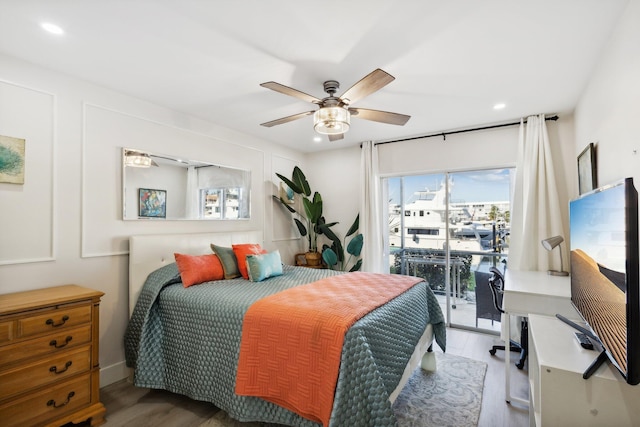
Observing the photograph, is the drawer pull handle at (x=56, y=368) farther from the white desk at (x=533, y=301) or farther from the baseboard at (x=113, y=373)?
the white desk at (x=533, y=301)

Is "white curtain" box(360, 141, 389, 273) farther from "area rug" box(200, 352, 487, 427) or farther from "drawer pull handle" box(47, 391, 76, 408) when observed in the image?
"drawer pull handle" box(47, 391, 76, 408)

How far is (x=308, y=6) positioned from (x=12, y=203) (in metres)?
2.36

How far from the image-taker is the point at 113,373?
2.64 metres

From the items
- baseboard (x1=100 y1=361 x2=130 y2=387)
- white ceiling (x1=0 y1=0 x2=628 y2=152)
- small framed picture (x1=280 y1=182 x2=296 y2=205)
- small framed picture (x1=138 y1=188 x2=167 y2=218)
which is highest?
white ceiling (x1=0 y1=0 x2=628 y2=152)

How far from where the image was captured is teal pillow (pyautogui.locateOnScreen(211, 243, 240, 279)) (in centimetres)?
296

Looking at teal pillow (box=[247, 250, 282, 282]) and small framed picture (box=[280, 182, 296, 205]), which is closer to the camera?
teal pillow (box=[247, 250, 282, 282])

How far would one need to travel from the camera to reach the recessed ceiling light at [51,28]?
5.89 feet

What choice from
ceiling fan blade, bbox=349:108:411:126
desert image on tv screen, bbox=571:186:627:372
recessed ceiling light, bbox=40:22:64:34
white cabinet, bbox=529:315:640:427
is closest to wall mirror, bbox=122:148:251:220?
recessed ceiling light, bbox=40:22:64:34

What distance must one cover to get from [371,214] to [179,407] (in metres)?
3.09

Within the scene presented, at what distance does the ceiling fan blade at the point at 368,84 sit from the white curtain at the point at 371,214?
85.7 inches

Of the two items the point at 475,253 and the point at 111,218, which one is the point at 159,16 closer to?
the point at 111,218

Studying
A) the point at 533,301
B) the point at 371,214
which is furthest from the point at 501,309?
the point at 371,214

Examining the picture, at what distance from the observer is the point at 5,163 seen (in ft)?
6.93

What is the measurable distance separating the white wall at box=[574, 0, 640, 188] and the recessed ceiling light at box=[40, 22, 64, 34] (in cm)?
307
